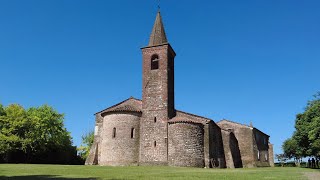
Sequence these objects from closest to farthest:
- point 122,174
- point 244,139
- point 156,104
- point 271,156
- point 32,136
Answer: point 122,174 < point 156,104 < point 32,136 < point 244,139 < point 271,156

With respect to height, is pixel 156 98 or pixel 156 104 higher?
pixel 156 98

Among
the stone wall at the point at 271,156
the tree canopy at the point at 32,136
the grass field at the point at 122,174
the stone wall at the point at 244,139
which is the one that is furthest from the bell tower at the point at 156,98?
the stone wall at the point at 271,156

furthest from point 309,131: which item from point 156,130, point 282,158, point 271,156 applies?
point 282,158

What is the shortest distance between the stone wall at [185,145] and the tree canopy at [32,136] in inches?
857

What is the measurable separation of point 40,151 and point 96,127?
40.2ft

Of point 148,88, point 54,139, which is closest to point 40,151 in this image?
point 54,139

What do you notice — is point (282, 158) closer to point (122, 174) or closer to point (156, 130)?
point (156, 130)

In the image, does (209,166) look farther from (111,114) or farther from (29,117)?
(29,117)

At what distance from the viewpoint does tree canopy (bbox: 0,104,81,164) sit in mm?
48594

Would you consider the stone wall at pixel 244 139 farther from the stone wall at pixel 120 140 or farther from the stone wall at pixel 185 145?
the stone wall at pixel 120 140

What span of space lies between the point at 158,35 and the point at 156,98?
29.6 ft

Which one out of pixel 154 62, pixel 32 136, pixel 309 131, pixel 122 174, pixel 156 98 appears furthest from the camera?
pixel 32 136

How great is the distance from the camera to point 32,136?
49.8m

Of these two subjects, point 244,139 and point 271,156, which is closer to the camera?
point 244,139
